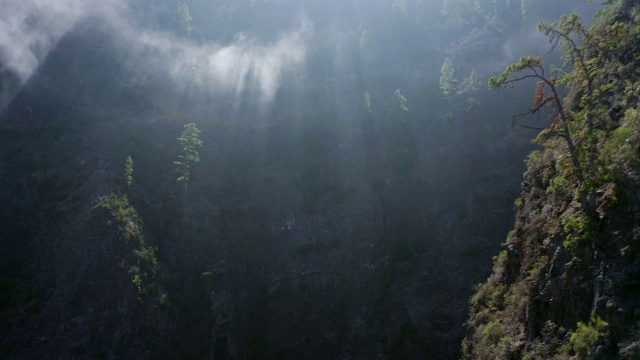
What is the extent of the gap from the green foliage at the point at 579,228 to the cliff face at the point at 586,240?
30 millimetres

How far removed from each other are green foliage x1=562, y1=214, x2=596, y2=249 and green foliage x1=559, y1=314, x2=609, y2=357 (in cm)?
245

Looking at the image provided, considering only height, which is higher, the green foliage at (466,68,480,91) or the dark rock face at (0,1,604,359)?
the green foliage at (466,68,480,91)

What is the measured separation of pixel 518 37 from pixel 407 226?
1936 inches

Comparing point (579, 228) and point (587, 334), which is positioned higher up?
point (579, 228)

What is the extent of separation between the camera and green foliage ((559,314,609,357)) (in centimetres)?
1089

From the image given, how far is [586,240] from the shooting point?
1329 cm

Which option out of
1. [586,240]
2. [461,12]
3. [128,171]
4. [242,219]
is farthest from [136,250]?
[461,12]

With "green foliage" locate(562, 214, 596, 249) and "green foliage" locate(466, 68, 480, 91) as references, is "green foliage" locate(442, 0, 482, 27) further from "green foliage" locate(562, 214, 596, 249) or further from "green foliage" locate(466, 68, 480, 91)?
"green foliage" locate(562, 214, 596, 249)

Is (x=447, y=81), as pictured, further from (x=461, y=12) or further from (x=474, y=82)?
(x=461, y=12)

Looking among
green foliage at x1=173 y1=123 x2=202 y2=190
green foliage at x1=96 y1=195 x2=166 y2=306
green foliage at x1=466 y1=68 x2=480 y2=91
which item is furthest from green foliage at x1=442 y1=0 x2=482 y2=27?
green foliage at x1=96 y1=195 x2=166 y2=306

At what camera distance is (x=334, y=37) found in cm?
9081

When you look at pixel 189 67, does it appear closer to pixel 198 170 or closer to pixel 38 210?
pixel 198 170

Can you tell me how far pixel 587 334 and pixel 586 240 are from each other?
318 cm

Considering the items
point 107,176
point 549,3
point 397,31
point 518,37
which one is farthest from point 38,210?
point 549,3
